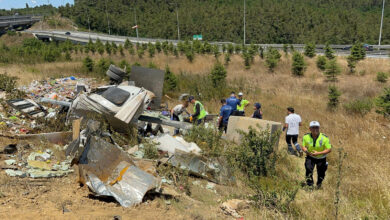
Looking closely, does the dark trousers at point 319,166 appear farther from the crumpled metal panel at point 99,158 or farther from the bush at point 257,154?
the crumpled metal panel at point 99,158

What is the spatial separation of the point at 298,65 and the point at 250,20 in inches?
1440

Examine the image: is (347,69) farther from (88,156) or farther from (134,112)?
(88,156)

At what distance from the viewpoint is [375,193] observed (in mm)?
3891

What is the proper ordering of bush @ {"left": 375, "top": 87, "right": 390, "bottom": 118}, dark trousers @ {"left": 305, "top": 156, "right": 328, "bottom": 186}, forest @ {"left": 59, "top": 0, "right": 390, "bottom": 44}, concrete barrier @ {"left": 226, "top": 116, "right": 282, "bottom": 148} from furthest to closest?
forest @ {"left": 59, "top": 0, "right": 390, "bottom": 44}, bush @ {"left": 375, "top": 87, "right": 390, "bottom": 118}, concrete barrier @ {"left": 226, "top": 116, "right": 282, "bottom": 148}, dark trousers @ {"left": 305, "top": 156, "right": 328, "bottom": 186}

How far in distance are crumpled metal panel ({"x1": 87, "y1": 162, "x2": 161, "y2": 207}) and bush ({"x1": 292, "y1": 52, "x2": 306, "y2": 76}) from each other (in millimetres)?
18089

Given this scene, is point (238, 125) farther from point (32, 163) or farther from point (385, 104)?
point (385, 104)

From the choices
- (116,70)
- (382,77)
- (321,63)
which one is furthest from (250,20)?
(116,70)

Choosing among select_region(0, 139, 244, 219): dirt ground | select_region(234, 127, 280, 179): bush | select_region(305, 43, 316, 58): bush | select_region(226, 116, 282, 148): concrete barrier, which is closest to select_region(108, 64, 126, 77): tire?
select_region(226, 116, 282, 148): concrete barrier

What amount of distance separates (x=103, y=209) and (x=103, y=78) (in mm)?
12176

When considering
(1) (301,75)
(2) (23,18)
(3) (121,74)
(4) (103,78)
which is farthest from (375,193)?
(2) (23,18)

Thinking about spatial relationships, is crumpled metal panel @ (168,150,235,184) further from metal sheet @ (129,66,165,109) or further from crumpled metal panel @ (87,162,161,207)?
metal sheet @ (129,66,165,109)

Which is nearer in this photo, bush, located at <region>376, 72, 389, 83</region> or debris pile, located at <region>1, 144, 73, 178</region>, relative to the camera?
debris pile, located at <region>1, 144, 73, 178</region>

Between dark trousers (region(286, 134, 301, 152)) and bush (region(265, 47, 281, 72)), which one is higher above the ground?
bush (region(265, 47, 281, 72))

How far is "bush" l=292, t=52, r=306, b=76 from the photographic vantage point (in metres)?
19.7
